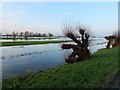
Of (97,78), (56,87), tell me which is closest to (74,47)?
Result: (97,78)

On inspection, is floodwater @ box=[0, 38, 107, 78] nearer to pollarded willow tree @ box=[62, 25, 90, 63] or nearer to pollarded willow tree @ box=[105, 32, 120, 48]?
pollarded willow tree @ box=[62, 25, 90, 63]

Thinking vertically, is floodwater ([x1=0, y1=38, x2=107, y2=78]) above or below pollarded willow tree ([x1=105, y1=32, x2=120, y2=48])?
below

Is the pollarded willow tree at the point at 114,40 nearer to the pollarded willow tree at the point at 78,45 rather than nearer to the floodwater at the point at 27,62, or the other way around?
the floodwater at the point at 27,62

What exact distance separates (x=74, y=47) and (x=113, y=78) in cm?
1215

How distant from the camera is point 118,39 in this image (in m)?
50.4

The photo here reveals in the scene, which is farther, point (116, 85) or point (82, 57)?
point (82, 57)

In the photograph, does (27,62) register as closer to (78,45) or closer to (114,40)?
(78,45)

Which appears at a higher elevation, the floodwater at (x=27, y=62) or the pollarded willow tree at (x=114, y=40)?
the pollarded willow tree at (x=114, y=40)

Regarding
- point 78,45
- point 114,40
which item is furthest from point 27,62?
point 114,40

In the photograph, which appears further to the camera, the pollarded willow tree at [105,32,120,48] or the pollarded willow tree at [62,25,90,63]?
the pollarded willow tree at [105,32,120,48]

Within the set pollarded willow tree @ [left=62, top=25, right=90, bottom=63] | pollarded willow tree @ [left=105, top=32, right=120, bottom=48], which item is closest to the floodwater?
pollarded willow tree @ [left=62, top=25, right=90, bottom=63]

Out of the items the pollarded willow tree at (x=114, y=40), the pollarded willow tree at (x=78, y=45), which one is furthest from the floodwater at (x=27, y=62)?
the pollarded willow tree at (x=114, y=40)

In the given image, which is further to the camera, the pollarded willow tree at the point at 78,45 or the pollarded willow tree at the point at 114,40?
the pollarded willow tree at the point at 114,40

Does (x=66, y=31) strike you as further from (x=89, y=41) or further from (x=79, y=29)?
(x=89, y=41)
